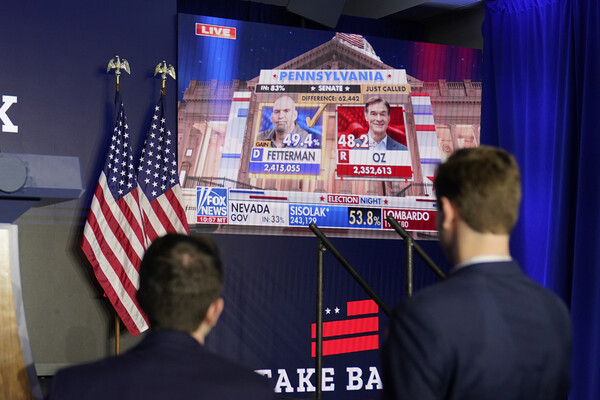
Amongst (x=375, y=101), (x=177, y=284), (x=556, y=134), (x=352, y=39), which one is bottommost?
(x=177, y=284)

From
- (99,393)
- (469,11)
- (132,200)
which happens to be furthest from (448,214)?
(469,11)

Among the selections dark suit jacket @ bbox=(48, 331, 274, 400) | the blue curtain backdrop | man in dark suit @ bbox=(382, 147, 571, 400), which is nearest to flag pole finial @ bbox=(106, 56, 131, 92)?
the blue curtain backdrop

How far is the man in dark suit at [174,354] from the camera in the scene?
3.70ft

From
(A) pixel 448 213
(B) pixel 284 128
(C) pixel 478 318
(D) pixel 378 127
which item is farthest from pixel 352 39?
(C) pixel 478 318

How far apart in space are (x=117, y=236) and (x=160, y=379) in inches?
139

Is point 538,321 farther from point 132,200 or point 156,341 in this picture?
point 132,200

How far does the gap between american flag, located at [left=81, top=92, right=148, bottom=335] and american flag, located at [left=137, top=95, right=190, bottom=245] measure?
0.07 meters

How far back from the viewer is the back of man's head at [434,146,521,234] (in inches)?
52.0

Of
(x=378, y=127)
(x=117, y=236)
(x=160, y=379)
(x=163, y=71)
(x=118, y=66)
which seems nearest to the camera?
(x=160, y=379)

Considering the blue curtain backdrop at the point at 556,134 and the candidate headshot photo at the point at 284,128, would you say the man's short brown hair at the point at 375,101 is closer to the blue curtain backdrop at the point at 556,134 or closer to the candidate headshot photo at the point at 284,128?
the candidate headshot photo at the point at 284,128

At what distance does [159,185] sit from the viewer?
4738 millimetres

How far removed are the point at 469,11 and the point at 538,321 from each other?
4900mm

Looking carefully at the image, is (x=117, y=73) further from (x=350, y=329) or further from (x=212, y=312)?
(x=212, y=312)

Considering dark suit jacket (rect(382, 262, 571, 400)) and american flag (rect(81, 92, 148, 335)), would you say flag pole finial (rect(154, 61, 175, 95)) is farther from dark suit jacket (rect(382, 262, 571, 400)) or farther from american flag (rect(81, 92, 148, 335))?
dark suit jacket (rect(382, 262, 571, 400))
